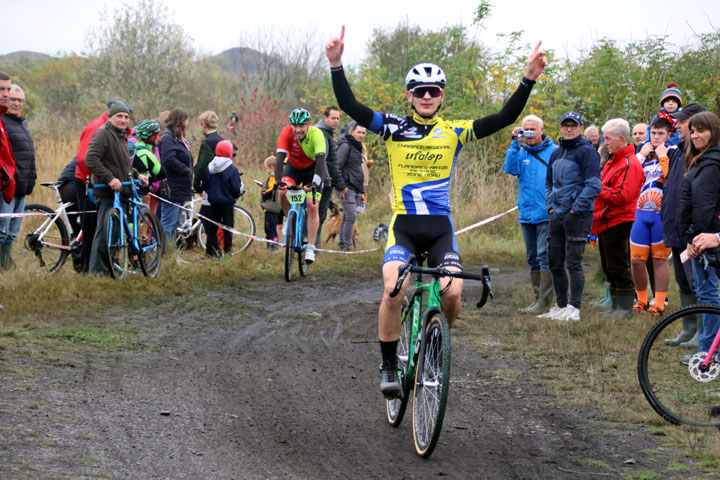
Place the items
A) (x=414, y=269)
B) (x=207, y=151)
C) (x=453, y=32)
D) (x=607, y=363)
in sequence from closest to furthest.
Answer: (x=414, y=269), (x=607, y=363), (x=207, y=151), (x=453, y=32)

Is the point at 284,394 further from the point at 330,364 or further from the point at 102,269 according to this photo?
the point at 102,269

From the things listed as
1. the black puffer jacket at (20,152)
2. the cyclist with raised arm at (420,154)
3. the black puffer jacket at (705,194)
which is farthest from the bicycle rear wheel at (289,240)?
the black puffer jacket at (705,194)

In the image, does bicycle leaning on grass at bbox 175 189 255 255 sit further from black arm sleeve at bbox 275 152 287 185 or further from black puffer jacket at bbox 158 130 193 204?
black arm sleeve at bbox 275 152 287 185

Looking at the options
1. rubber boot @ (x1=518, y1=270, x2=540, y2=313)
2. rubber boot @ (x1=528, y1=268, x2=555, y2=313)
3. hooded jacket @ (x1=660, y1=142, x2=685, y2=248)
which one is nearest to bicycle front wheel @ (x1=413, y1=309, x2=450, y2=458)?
hooded jacket @ (x1=660, y1=142, x2=685, y2=248)

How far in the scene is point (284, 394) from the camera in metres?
6.48

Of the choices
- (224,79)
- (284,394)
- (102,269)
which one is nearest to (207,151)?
(102,269)

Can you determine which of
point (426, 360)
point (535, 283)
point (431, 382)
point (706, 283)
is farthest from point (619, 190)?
point (431, 382)

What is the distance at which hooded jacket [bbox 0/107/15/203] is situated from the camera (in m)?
9.29

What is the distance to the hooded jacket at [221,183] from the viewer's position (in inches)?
508

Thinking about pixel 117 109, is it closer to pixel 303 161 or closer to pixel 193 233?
pixel 303 161

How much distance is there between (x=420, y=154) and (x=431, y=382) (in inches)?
66.9

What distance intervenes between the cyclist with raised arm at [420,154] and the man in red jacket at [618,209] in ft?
13.0

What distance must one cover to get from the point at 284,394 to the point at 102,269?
5.02m

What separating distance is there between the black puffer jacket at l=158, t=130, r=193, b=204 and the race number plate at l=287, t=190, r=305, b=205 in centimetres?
208
